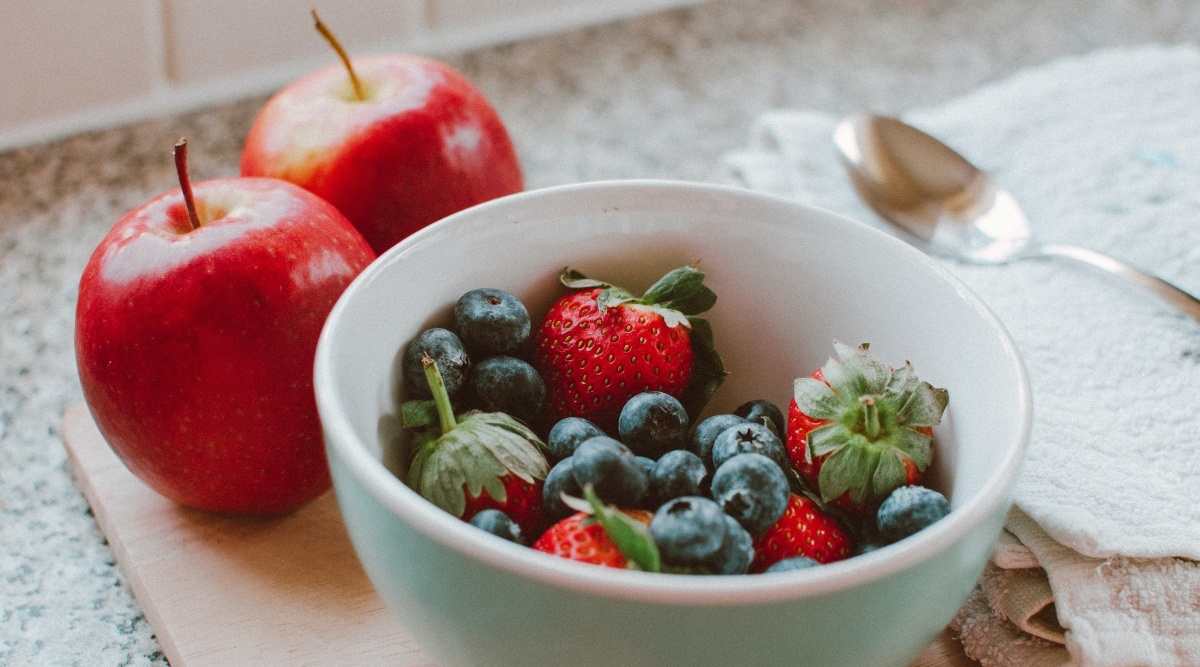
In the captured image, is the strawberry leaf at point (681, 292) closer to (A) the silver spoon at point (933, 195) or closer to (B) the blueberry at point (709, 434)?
(B) the blueberry at point (709, 434)

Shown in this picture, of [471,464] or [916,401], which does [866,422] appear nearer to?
[916,401]

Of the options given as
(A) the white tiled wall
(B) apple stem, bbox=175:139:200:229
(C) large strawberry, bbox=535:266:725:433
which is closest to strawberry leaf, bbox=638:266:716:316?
(C) large strawberry, bbox=535:266:725:433

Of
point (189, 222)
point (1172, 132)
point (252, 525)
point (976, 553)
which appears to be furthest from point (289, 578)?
point (1172, 132)

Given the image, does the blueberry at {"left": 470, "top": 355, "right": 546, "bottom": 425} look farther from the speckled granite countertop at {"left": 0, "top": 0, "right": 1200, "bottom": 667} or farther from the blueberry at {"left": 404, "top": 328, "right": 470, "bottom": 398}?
the speckled granite countertop at {"left": 0, "top": 0, "right": 1200, "bottom": 667}

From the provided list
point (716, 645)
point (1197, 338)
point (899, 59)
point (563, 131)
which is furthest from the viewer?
point (899, 59)

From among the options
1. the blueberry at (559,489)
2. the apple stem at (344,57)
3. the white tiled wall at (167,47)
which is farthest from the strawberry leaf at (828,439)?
the white tiled wall at (167,47)

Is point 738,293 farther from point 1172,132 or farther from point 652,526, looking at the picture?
point 1172,132

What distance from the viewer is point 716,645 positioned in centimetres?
35

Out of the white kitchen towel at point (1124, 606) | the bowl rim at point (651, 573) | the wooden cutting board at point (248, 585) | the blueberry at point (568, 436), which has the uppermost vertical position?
the bowl rim at point (651, 573)

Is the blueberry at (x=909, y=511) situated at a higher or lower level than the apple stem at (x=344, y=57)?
lower

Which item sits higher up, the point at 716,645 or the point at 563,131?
the point at 716,645

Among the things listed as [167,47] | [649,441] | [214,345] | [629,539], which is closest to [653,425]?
[649,441]

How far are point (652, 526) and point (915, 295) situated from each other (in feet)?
0.64

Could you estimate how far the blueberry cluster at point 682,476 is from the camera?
383mm
